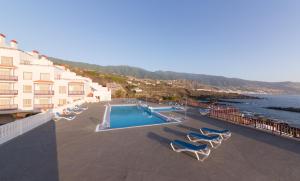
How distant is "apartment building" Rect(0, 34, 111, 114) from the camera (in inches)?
830

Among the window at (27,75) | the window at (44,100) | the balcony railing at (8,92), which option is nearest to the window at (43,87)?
the window at (44,100)

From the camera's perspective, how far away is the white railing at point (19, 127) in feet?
19.3

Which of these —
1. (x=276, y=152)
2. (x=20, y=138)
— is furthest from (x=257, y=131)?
(x=20, y=138)

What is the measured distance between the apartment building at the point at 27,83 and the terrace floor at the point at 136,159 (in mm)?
19036

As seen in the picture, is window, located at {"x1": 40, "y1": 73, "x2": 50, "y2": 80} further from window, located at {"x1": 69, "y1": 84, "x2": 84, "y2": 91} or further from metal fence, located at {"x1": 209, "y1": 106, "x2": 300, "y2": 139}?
metal fence, located at {"x1": 209, "y1": 106, "x2": 300, "y2": 139}

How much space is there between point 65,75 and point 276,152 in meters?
28.8

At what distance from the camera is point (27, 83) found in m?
21.9

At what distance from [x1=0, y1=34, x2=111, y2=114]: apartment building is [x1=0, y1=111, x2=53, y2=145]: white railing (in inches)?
635

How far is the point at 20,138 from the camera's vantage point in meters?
6.36

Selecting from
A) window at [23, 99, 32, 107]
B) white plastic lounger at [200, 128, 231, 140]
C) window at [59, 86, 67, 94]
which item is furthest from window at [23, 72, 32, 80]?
white plastic lounger at [200, 128, 231, 140]

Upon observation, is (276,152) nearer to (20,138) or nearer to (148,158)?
(148,158)

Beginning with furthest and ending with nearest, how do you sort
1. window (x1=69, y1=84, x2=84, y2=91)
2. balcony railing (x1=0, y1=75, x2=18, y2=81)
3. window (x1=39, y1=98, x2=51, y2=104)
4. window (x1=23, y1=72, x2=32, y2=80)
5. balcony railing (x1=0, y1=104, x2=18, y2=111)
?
window (x1=69, y1=84, x2=84, y2=91) < window (x1=39, y1=98, x2=51, y2=104) < window (x1=23, y1=72, x2=32, y2=80) < balcony railing (x1=0, y1=104, x2=18, y2=111) < balcony railing (x1=0, y1=75, x2=18, y2=81)

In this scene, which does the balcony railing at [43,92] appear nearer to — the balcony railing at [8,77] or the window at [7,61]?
the balcony railing at [8,77]

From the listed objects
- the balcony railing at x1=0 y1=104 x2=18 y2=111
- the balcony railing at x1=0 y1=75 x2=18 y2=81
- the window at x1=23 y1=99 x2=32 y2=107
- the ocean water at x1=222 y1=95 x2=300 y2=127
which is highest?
the balcony railing at x1=0 y1=75 x2=18 y2=81
